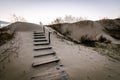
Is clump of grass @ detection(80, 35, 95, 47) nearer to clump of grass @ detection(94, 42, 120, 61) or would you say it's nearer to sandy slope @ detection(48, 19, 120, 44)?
sandy slope @ detection(48, 19, 120, 44)

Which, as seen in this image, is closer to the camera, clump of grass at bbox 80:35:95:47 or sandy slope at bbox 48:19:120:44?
clump of grass at bbox 80:35:95:47

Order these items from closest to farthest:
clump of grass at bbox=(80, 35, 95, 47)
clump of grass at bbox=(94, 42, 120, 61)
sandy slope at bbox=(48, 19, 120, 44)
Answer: clump of grass at bbox=(94, 42, 120, 61), clump of grass at bbox=(80, 35, 95, 47), sandy slope at bbox=(48, 19, 120, 44)

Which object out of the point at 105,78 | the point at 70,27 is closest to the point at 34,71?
the point at 105,78

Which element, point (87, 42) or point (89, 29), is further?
point (89, 29)

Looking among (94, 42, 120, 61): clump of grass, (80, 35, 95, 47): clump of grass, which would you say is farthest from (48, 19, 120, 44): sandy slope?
(94, 42, 120, 61): clump of grass

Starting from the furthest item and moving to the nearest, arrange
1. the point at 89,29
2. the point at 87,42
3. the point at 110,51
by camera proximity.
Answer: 1. the point at 89,29
2. the point at 87,42
3. the point at 110,51

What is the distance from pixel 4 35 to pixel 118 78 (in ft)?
21.5

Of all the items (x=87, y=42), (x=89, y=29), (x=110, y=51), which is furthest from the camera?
(x=89, y=29)

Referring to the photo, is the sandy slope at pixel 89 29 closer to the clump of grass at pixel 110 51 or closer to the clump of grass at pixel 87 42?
the clump of grass at pixel 87 42

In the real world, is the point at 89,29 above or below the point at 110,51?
above

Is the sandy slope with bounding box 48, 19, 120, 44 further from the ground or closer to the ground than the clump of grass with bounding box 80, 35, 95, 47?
further from the ground

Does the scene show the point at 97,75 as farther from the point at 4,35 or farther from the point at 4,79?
the point at 4,35

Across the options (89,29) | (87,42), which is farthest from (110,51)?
(89,29)

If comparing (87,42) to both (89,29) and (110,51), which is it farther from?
(89,29)
